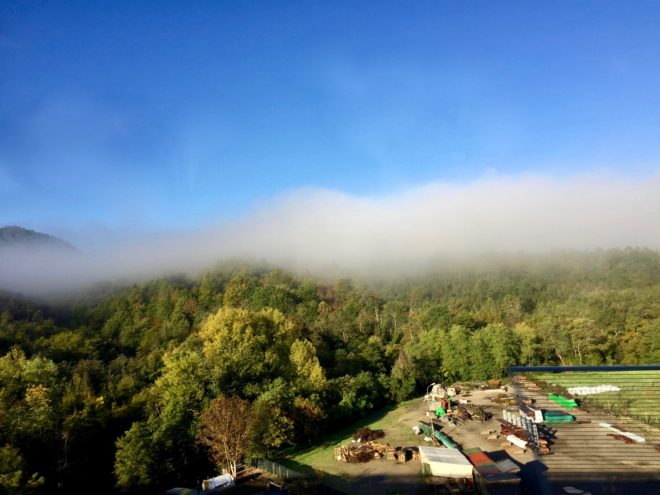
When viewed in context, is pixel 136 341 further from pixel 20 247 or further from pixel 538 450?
pixel 20 247

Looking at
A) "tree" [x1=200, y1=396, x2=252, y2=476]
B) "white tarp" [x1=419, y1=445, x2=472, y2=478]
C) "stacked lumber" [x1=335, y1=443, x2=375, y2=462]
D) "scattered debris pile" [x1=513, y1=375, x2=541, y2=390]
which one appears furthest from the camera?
"stacked lumber" [x1=335, y1=443, x2=375, y2=462]

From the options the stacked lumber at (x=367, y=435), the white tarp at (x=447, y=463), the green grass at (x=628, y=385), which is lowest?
the stacked lumber at (x=367, y=435)

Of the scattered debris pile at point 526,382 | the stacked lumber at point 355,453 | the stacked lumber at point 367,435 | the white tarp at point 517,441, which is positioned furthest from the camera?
the stacked lumber at point 367,435

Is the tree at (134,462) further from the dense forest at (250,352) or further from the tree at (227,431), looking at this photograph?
the tree at (227,431)

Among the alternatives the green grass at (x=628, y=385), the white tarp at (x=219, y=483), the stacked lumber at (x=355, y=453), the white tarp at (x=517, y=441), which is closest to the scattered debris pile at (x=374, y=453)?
the stacked lumber at (x=355, y=453)

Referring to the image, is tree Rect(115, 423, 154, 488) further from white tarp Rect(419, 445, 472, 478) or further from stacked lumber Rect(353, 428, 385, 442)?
white tarp Rect(419, 445, 472, 478)

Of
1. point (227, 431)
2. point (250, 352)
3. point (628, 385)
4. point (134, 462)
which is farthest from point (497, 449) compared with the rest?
point (628, 385)

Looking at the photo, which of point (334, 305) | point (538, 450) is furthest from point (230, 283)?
point (538, 450)

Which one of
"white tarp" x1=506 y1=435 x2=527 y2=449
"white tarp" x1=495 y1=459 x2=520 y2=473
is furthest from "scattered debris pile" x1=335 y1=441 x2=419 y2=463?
"white tarp" x1=495 y1=459 x2=520 y2=473
